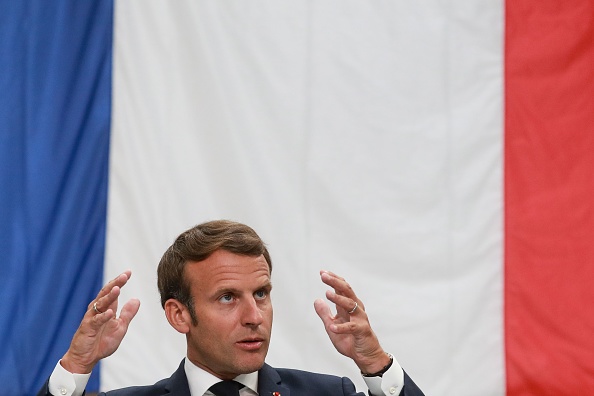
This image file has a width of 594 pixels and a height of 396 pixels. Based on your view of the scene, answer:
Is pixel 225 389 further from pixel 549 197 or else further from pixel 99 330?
pixel 549 197

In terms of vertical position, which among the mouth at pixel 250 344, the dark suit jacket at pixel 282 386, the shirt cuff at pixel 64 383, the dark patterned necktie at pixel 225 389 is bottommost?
the dark suit jacket at pixel 282 386

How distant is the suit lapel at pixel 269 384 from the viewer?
259cm

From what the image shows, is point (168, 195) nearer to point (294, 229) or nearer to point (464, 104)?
point (294, 229)

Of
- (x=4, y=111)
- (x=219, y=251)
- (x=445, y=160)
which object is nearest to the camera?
(x=219, y=251)

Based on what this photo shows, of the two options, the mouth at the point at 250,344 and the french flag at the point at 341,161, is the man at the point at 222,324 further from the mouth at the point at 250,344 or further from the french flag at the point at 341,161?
the french flag at the point at 341,161

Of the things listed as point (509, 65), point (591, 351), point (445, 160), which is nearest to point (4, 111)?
point (445, 160)

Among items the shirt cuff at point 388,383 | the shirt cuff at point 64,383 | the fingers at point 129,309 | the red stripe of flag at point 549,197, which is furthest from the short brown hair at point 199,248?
the red stripe of flag at point 549,197

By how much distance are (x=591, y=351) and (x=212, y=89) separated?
175 centimetres

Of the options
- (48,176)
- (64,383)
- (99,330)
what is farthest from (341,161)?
(64,383)

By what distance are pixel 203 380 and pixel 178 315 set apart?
0.64 feet

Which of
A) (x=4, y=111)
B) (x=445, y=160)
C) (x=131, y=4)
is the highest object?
(x=131, y=4)

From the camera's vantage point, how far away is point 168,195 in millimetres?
3500

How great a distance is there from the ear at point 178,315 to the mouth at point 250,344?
0.60 ft

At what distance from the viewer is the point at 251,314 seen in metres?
2.47
